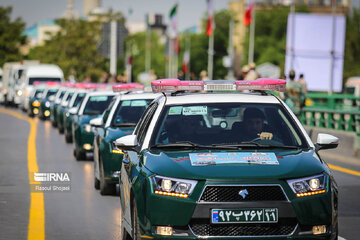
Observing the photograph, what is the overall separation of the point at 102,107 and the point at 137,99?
20.2 ft

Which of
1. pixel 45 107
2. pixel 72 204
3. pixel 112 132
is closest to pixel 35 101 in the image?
pixel 45 107

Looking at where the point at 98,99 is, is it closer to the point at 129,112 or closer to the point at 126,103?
the point at 126,103

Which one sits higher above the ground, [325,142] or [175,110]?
[175,110]

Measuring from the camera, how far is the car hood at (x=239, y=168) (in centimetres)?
693

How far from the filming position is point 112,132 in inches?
554

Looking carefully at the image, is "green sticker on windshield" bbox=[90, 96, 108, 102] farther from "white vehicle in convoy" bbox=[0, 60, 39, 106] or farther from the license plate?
"white vehicle in convoy" bbox=[0, 60, 39, 106]

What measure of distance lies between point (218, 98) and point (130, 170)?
3.38 ft

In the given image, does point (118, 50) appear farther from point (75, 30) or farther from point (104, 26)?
point (75, 30)

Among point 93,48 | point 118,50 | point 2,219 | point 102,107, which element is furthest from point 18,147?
point 93,48

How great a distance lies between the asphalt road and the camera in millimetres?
10086

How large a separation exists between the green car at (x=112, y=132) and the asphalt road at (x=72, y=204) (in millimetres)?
257

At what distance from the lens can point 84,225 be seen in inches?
415

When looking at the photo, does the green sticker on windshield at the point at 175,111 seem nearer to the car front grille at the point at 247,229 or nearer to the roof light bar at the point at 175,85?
the roof light bar at the point at 175,85

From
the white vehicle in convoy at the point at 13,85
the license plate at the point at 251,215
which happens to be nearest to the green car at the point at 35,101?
the white vehicle in convoy at the point at 13,85
